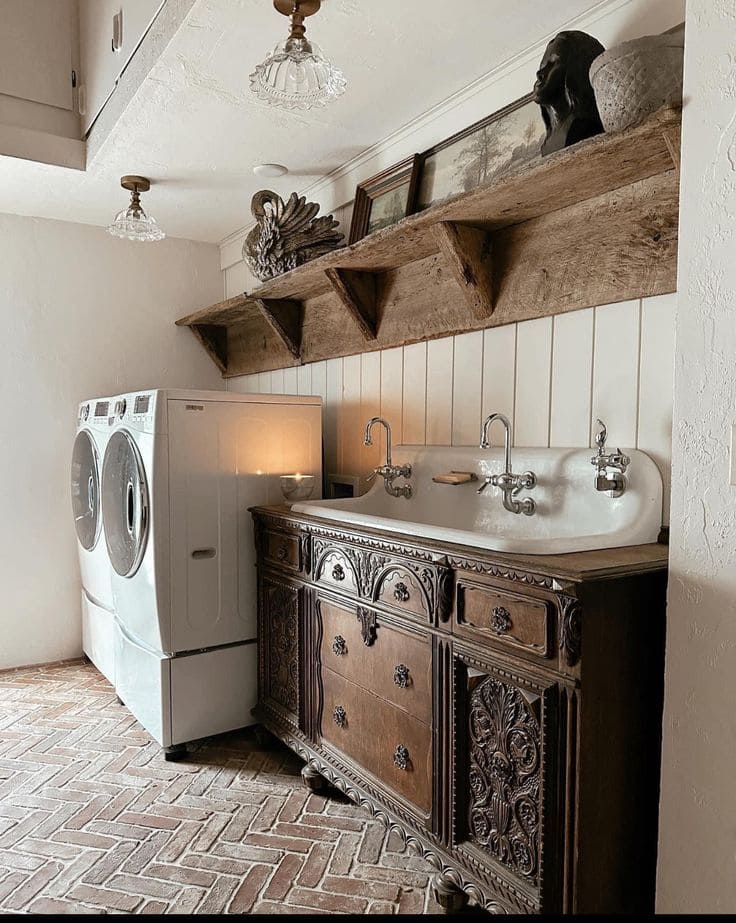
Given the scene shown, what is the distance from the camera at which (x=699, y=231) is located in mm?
1378

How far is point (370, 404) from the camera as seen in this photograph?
2.98m

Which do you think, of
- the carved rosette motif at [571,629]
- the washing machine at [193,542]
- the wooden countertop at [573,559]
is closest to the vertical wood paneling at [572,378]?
the wooden countertop at [573,559]

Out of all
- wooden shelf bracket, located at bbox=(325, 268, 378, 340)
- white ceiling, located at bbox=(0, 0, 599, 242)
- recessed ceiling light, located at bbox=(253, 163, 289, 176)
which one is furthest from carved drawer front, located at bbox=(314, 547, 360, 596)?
recessed ceiling light, located at bbox=(253, 163, 289, 176)

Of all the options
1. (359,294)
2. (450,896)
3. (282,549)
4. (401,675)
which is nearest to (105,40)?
(359,294)

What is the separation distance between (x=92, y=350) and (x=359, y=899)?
10.1ft

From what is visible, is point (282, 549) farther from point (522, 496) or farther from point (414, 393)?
point (522, 496)

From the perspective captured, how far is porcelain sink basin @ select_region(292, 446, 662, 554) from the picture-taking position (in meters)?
1.73

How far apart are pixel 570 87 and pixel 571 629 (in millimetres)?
1338

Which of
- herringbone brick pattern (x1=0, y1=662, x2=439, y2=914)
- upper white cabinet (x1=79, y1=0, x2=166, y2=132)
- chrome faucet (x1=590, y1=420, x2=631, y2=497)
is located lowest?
herringbone brick pattern (x1=0, y1=662, x2=439, y2=914)

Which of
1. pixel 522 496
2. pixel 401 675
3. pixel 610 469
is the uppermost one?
pixel 610 469

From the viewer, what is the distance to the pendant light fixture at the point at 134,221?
311 cm

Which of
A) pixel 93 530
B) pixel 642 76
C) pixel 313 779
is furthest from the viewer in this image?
pixel 93 530

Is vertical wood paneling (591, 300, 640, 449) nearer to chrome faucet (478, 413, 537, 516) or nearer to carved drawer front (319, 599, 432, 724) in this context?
chrome faucet (478, 413, 537, 516)

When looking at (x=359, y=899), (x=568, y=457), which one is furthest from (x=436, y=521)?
(x=359, y=899)
